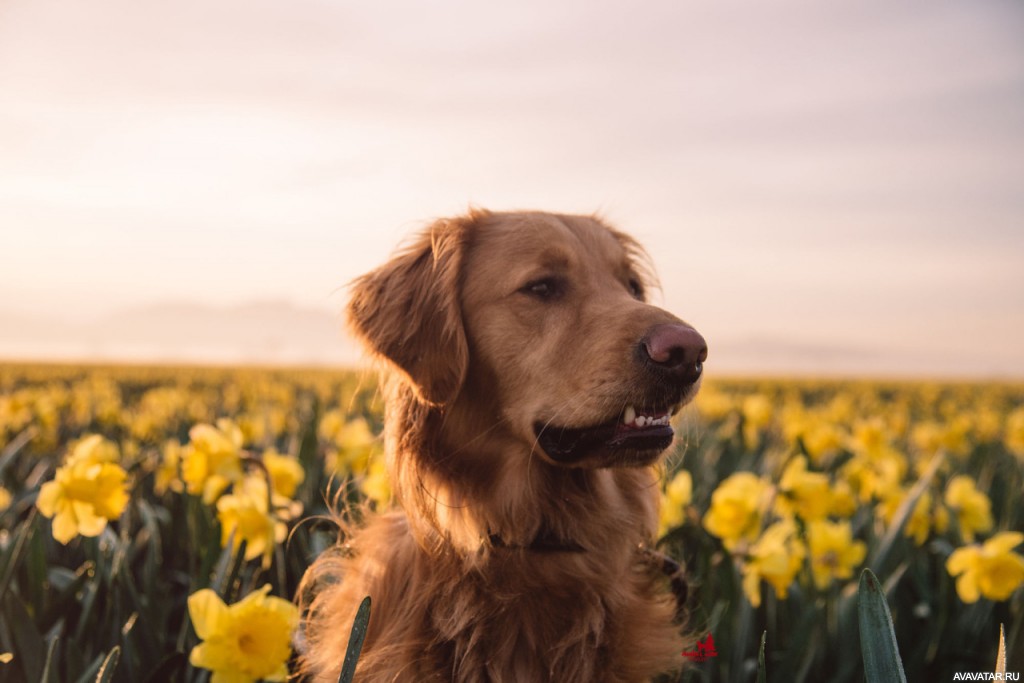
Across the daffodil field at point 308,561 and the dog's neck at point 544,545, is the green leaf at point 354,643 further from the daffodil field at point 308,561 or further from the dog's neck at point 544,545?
the dog's neck at point 544,545

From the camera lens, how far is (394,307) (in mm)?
2531

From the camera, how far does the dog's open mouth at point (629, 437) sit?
2.17m

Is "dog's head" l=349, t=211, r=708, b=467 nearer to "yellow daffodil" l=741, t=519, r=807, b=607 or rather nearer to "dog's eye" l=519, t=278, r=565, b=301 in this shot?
"dog's eye" l=519, t=278, r=565, b=301

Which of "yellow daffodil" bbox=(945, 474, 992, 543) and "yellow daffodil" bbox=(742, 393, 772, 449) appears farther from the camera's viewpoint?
"yellow daffodil" bbox=(742, 393, 772, 449)

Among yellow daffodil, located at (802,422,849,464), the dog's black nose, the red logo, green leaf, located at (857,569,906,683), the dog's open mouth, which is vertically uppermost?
the dog's black nose

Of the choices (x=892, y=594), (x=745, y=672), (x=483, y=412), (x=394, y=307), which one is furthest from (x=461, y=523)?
(x=892, y=594)

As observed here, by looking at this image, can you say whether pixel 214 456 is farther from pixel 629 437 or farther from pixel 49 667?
pixel 629 437

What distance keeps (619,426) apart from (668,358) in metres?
0.26

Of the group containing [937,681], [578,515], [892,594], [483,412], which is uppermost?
[483,412]

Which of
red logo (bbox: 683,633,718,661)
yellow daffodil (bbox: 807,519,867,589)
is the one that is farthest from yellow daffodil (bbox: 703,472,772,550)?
red logo (bbox: 683,633,718,661)

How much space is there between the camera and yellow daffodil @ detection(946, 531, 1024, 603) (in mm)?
2793

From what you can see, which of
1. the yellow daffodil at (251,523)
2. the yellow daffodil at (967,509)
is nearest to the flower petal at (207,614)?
the yellow daffodil at (251,523)

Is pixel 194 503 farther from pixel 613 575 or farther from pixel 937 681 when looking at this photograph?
pixel 937 681

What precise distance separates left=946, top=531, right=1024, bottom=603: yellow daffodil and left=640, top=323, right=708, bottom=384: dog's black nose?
165 cm
